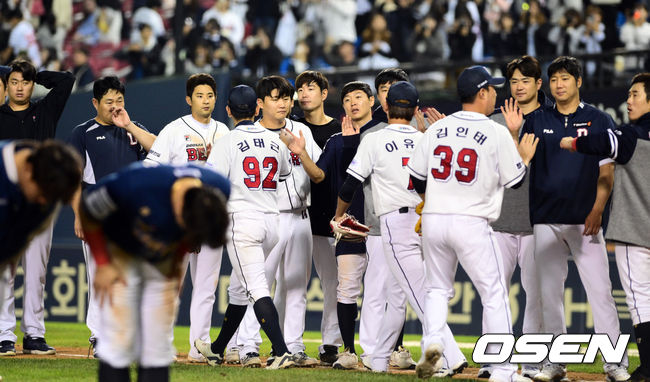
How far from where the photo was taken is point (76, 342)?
10.8m

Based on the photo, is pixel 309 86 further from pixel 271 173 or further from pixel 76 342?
pixel 76 342

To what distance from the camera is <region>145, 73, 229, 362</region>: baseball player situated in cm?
826

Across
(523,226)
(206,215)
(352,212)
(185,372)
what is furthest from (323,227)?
(206,215)

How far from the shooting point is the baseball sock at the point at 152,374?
16.0ft

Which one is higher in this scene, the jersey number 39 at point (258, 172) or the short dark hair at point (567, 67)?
the short dark hair at point (567, 67)

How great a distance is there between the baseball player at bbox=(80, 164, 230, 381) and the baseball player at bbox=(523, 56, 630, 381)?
3387 mm

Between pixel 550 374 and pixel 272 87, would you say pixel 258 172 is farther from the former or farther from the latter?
pixel 550 374

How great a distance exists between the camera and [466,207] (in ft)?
22.0

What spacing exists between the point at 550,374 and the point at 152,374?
141 inches

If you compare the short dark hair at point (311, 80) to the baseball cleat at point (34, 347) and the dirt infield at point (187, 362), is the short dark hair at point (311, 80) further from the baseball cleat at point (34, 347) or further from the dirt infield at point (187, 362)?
the baseball cleat at point (34, 347)

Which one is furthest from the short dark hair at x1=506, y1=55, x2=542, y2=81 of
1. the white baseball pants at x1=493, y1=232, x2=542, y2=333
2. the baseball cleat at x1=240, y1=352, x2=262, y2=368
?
the baseball cleat at x1=240, y1=352, x2=262, y2=368

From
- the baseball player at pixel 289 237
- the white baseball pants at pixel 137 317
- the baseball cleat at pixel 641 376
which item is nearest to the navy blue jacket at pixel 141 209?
the white baseball pants at pixel 137 317

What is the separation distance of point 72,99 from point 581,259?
33.3 feet

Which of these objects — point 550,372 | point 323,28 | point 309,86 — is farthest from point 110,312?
point 323,28
